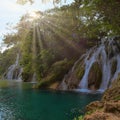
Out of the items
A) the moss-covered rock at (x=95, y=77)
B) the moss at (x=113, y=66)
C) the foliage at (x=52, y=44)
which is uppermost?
the foliage at (x=52, y=44)

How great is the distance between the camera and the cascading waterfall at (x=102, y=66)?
33.1 meters

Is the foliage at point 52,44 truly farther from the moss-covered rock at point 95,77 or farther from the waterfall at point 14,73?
the waterfall at point 14,73

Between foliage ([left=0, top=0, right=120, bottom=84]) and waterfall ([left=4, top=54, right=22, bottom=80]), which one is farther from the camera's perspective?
waterfall ([left=4, top=54, right=22, bottom=80])

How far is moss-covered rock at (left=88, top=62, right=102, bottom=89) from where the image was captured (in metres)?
33.6

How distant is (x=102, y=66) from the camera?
34750mm

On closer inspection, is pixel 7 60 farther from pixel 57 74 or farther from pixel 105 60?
pixel 105 60

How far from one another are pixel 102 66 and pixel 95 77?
1790 millimetres

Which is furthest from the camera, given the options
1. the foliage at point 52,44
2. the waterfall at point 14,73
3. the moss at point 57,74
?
the waterfall at point 14,73

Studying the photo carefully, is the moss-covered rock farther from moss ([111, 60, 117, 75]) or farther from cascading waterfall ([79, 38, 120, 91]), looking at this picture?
moss ([111, 60, 117, 75])

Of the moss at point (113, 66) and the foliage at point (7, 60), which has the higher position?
the foliage at point (7, 60)

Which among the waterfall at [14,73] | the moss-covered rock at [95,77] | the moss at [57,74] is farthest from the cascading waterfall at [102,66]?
the waterfall at [14,73]

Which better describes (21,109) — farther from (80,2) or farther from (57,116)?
(80,2)

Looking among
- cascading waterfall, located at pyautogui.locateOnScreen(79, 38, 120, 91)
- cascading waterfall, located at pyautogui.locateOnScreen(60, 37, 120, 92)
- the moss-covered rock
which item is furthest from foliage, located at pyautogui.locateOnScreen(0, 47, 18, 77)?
the moss-covered rock

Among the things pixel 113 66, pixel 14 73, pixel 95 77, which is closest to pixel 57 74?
pixel 95 77
